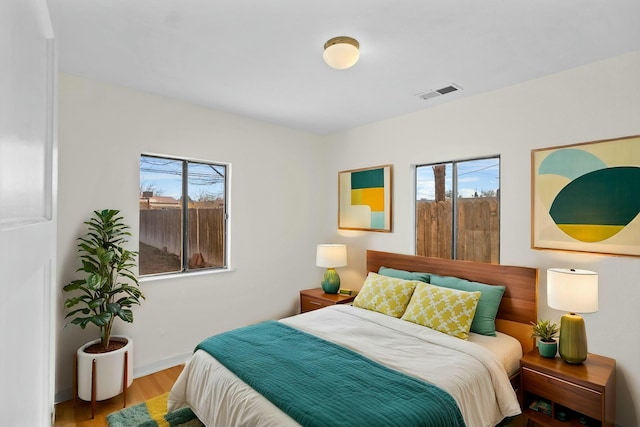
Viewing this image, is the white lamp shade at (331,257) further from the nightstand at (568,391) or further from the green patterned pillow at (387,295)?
the nightstand at (568,391)

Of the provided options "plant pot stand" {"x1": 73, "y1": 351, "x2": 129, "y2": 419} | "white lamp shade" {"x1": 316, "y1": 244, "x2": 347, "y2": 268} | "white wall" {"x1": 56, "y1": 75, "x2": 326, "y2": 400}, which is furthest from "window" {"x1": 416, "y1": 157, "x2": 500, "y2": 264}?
"plant pot stand" {"x1": 73, "y1": 351, "x2": 129, "y2": 419}

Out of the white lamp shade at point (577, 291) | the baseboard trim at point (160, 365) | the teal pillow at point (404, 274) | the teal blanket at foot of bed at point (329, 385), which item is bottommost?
the baseboard trim at point (160, 365)

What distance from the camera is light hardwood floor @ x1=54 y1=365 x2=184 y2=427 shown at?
8.00 feet

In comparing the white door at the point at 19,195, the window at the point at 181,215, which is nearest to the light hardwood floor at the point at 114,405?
the window at the point at 181,215

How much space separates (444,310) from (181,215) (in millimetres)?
2710

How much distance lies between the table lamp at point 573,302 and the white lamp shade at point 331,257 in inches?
85.1

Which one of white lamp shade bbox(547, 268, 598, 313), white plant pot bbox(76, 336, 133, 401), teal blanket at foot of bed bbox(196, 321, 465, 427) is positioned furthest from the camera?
white plant pot bbox(76, 336, 133, 401)

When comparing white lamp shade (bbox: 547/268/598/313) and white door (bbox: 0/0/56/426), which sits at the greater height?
white door (bbox: 0/0/56/426)

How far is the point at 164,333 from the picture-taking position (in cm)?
324

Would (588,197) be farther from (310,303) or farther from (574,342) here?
(310,303)

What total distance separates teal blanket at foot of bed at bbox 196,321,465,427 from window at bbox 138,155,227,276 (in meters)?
1.29

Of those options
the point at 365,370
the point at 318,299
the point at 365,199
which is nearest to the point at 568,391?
the point at 365,370

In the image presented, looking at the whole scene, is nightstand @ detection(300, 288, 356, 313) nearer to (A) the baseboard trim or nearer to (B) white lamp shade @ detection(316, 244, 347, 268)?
(B) white lamp shade @ detection(316, 244, 347, 268)

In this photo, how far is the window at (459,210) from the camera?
3.12 m
